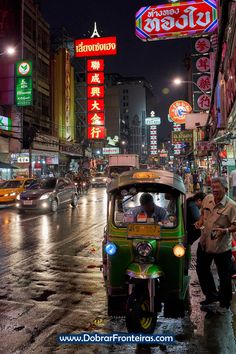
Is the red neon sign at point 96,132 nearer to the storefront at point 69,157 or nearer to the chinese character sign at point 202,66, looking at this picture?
the storefront at point 69,157

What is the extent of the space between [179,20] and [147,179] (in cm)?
1640

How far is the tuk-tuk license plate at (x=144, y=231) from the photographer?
4.99m

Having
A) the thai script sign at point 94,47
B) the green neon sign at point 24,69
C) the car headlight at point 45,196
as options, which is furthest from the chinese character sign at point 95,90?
the car headlight at point 45,196

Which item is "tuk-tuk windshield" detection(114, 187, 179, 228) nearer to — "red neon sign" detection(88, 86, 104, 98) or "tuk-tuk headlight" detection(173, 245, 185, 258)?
"tuk-tuk headlight" detection(173, 245, 185, 258)

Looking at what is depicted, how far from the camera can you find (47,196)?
64.4 ft

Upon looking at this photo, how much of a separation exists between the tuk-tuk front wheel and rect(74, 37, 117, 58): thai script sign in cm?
4810

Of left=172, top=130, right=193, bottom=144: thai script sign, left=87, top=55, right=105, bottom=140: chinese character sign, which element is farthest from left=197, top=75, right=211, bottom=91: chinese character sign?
left=87, top=55, right=105, bottom=140: chinese character sign

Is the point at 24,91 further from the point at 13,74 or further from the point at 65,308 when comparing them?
the point at 65,308

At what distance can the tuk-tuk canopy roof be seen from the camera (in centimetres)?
515

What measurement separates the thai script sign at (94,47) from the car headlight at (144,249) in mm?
47682

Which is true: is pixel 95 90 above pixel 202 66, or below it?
above

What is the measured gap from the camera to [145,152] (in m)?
187

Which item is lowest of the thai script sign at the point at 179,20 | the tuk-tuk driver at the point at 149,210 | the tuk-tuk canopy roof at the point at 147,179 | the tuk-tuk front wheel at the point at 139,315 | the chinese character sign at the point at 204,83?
the tuk-tuk front wheel at the point at 139,315

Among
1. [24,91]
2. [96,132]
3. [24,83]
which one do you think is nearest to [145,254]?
[24,91]
